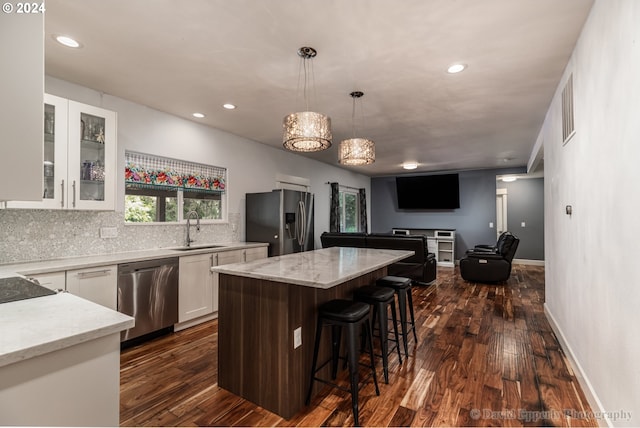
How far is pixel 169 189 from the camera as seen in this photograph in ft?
13.4

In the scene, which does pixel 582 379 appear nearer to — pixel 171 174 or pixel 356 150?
pixel 356 150

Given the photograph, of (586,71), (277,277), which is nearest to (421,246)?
(586,71)

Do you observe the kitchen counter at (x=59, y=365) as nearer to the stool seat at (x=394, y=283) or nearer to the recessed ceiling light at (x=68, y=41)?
the recessed ceiling light at (x=68, y=41)

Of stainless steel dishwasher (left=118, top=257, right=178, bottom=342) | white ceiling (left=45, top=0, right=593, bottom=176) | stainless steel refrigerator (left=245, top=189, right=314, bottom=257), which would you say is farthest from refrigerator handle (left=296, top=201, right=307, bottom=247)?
stainless steel dishwasher (left=118, top=257, right=178, bottom=342)

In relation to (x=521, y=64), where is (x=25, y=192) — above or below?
below

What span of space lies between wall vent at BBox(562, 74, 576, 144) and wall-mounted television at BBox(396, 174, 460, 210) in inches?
215

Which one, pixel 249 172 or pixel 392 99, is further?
pixel 249 172

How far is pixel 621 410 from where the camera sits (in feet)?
5.26

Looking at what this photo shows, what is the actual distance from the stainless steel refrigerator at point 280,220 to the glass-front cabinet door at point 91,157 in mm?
2071

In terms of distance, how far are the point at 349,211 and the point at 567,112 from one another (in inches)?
252

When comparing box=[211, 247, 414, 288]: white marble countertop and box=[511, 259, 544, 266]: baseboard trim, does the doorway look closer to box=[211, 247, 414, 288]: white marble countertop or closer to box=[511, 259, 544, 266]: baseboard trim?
box=[511, 259, 544, 266]: baseboard trim

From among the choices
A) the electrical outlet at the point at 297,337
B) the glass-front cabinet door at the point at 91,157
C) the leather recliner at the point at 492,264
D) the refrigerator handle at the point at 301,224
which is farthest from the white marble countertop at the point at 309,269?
the leather recliner at the point at 492,264

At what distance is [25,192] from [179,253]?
248 centimetres

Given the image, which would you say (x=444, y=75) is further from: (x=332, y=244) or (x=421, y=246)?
(x=332, y=244)
